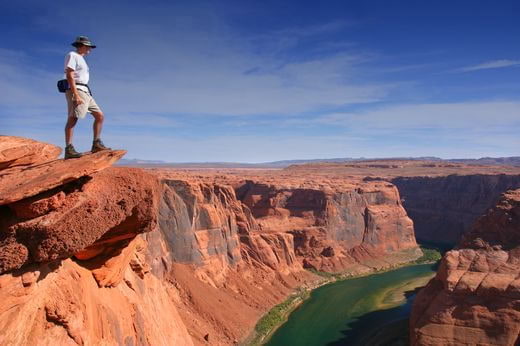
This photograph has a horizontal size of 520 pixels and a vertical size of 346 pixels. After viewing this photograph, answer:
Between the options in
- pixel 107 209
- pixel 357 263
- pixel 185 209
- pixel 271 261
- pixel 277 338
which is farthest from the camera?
pixel 357 263

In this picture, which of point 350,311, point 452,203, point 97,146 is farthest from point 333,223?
point 97,146

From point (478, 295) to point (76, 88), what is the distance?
27.9 metres

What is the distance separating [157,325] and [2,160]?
742 centimetres

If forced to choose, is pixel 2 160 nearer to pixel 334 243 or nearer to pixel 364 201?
pixel 334 243

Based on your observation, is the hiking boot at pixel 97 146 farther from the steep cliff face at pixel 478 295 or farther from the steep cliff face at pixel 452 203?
the steep cliff face at pixel 452 203

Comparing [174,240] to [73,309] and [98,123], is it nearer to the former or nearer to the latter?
[98,123]

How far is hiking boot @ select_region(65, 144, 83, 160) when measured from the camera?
9.92m

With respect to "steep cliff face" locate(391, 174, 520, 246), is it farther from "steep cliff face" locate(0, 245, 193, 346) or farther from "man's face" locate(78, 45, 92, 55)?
"man's face" locate(78, 45, 92, 55)

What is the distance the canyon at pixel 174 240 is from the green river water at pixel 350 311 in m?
3.09

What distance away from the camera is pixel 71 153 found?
32.7 ft

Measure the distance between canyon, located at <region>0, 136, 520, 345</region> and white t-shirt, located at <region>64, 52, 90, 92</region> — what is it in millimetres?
1678

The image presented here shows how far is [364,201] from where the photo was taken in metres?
73.9

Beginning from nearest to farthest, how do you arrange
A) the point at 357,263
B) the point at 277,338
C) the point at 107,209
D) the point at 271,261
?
the point at 107,209 < the point at 277,338 < the point at 271,261 < the point at 357,263

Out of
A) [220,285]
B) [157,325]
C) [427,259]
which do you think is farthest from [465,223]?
[157,325]
